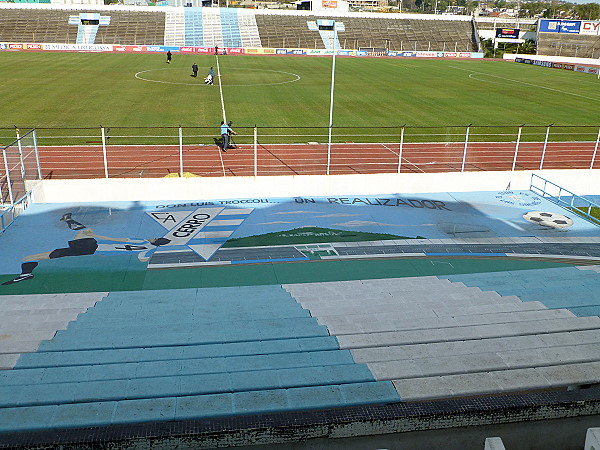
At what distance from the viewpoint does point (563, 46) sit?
253ft

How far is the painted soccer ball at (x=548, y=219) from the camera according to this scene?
14336 millimetres

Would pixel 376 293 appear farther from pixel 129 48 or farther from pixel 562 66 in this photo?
pixel 129 48

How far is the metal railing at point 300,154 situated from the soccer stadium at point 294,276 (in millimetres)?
150

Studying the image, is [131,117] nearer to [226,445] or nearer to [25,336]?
[25,336]

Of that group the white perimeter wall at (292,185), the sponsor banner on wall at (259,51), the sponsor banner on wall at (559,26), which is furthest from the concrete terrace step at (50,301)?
Result: the sponsor banner on wall at (559,26)

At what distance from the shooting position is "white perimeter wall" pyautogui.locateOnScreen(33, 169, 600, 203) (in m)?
15.5

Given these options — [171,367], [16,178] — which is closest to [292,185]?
[16,178]

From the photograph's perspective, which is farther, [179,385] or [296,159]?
[296,159]

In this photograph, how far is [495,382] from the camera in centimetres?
473

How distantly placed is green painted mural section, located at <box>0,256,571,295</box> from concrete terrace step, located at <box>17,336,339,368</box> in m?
4.28

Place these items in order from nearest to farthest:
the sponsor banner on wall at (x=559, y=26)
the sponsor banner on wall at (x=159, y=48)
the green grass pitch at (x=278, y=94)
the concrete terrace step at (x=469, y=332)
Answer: the concrete terrace step at (x=469, y=332), the green grass pitch at (x=278, y=94), the sponsor banner on wall at (x=159, y=48), the sponsor banner on wall at (x=559, y=26)

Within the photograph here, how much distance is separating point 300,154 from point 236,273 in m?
10.5

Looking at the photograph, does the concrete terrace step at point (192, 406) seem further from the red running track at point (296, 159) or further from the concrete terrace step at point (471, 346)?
the red running track at point (296, 159)

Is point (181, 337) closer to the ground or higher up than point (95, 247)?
higher up
